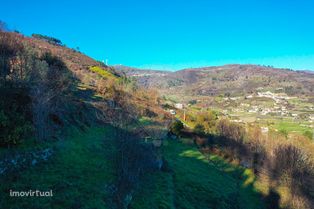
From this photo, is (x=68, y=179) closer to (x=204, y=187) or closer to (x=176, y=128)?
(x=204, y=187)

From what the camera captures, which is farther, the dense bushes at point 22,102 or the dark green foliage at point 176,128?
the dark green foliage at point 176,128

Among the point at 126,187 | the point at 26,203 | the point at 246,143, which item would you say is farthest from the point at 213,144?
the point at 26,203

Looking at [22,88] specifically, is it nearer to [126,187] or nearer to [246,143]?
[126,187]

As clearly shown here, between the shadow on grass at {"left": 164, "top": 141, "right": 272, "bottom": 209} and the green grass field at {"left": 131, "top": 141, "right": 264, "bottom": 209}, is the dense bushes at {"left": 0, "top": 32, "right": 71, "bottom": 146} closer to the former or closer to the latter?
the green grass field at {"left": 131, "top": 141, "right": 264, "bottom": 209}

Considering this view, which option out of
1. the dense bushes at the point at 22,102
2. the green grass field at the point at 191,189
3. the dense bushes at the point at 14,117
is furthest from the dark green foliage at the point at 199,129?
the dense bushes at the point at 14,117

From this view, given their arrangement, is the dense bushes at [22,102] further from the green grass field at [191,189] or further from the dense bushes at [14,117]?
the green grass field at [191,189]

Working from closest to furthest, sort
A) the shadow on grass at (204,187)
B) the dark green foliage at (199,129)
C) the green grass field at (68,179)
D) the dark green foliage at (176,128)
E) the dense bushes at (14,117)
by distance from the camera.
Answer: the green grass field at (68,179)
the dense bushes at (14,117)
the shadow on grass at (204,187)
the dark green foliage at (176,128)
the dark green foliage at (199,129)

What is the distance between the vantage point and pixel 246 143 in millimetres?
41062

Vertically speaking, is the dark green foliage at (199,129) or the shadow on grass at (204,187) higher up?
the dark green foliage at (199,129)

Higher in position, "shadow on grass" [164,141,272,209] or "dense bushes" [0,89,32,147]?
"dense bushes" [0,89,32,147]

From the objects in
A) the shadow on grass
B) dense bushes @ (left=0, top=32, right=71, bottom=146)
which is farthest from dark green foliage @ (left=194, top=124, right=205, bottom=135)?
dense bushes @ (left=0, top=32, right=71, bottom=146)

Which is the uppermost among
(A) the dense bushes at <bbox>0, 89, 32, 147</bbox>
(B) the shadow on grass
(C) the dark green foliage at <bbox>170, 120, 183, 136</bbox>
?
(A) the dense bushes at <bbox>0, 89, 32, 147</bbox>

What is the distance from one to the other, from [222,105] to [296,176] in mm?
120081

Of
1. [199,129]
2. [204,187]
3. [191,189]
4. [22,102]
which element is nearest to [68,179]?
[22,102]
